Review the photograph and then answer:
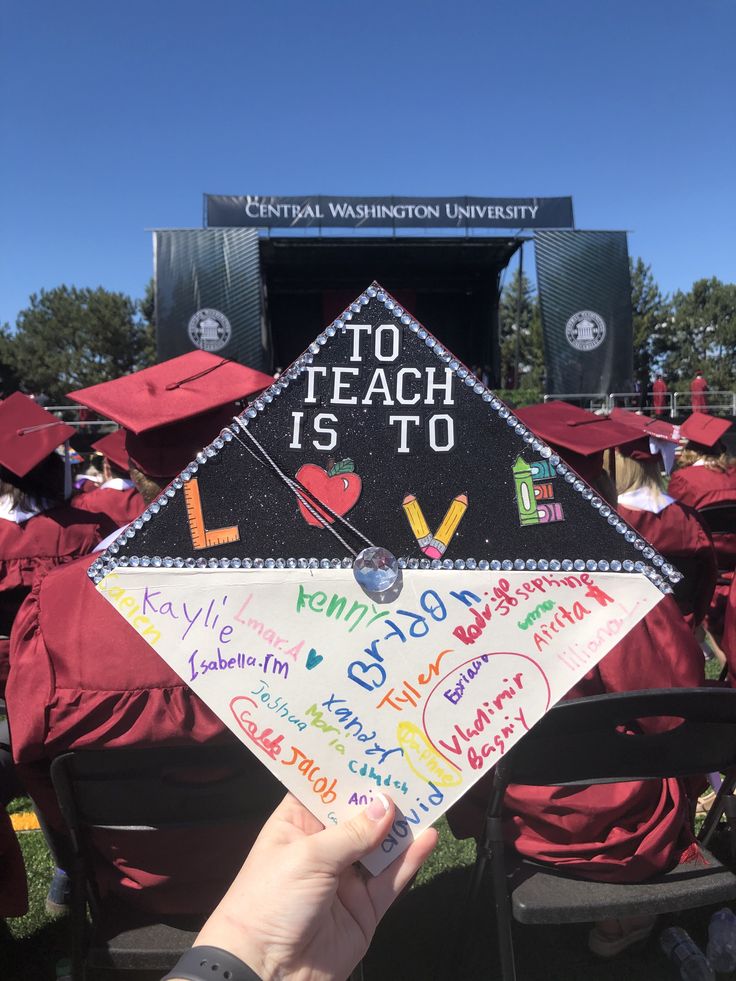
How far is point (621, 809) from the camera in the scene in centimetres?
171

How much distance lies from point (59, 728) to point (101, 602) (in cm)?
28

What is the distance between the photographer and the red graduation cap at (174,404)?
200cm

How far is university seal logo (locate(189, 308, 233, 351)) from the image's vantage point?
16.0 meters

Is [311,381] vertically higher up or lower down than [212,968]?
higher up

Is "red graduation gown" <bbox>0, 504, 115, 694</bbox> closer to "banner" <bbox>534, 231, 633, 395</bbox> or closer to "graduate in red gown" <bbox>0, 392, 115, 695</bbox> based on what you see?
"graduate in red gown" <bbox>0, 392, 115, 695</bbox>

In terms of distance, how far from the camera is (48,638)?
5.09ft

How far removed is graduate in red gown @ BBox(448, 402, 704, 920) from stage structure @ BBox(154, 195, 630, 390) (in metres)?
14.8

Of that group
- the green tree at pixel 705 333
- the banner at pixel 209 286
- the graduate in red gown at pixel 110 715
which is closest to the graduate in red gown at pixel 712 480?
the graduate in red gown at pixel 110 715

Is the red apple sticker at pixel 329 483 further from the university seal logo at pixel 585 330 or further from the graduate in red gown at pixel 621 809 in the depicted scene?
the university seal logo at pixel 585 330

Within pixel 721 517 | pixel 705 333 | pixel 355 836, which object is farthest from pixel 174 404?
pixel 705 333

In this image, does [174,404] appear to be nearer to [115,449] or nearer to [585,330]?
[115,449]

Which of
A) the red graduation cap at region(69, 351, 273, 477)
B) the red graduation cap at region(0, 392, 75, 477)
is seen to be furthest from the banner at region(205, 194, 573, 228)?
the red graduation cap at region(69, 351, 273, 477)

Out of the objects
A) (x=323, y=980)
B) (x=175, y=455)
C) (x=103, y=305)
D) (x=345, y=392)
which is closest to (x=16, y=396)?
(x=175, y=455)

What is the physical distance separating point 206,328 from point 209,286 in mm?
940
